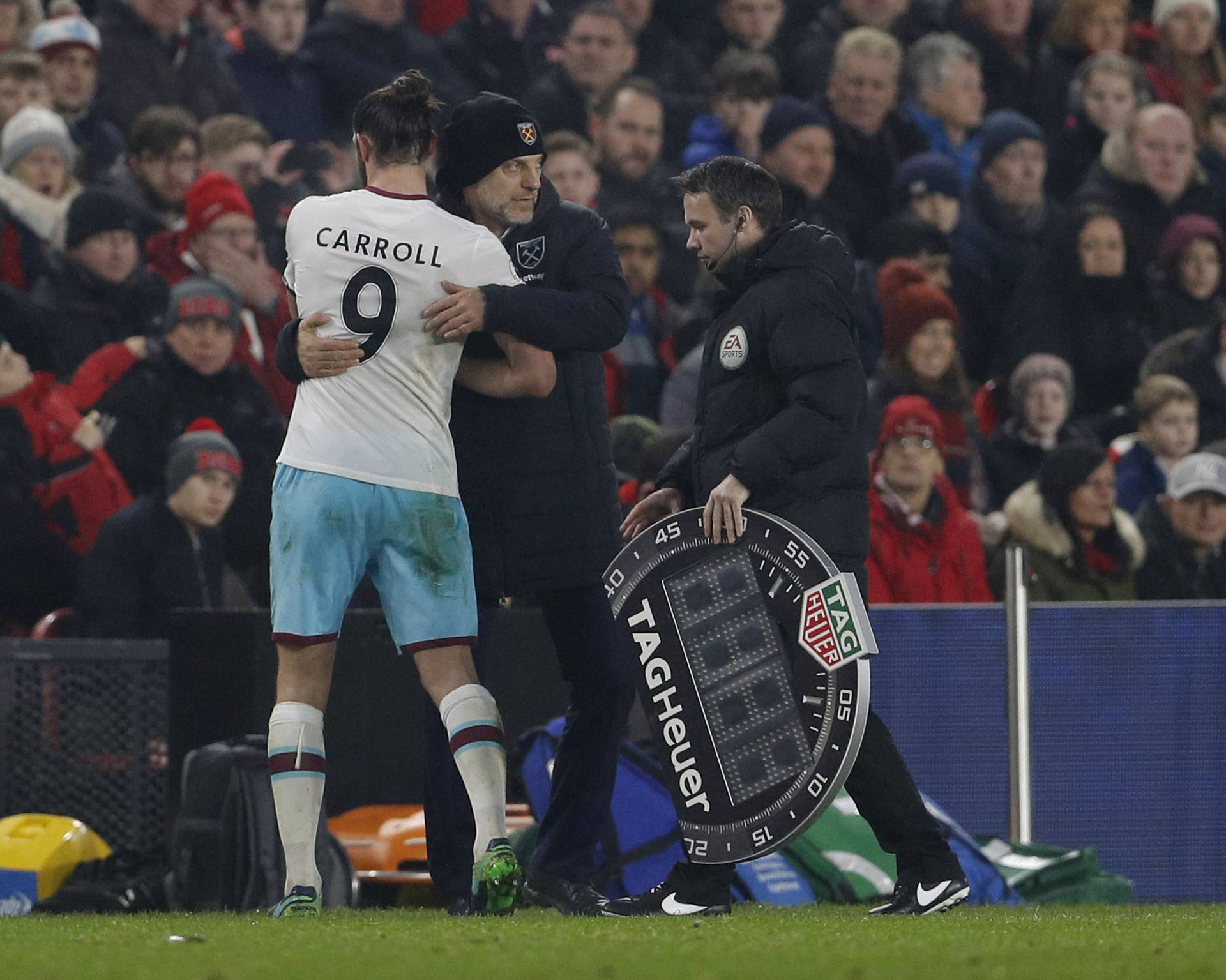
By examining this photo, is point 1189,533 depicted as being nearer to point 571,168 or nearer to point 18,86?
point 571,168

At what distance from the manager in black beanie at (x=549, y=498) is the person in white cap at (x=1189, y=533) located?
454 cm

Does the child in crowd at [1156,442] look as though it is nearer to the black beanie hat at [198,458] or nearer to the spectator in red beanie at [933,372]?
the spectator in red beanie at [933,372]

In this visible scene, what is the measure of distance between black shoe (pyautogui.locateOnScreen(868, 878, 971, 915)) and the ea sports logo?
1.52m

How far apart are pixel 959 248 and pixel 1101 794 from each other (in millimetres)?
5423

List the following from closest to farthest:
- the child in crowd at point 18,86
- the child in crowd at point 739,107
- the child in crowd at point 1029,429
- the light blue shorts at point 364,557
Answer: the light blue shorts at point 364,557 → the child in crowd at point 18,86 → the child in crowd at point 1029,429 → the child in crowd at point 739,107

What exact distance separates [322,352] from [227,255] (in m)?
4.82

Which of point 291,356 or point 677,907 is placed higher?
point 291,356

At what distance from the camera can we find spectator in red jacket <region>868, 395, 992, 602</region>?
9.47m

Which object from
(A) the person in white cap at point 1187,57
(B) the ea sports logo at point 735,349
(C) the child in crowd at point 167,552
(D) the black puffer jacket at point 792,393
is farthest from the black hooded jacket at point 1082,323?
(B) the ea sports logo at point 735,349

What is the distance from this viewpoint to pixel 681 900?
→ 6184mm

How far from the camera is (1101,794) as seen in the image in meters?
8.24

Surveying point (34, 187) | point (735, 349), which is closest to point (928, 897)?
point (735, 349)

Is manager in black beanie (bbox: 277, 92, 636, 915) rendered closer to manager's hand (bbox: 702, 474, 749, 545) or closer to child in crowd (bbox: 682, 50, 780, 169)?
manager's hand (bbox: 702, 474, 749, 545)

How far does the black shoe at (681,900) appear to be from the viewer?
20.2ft
